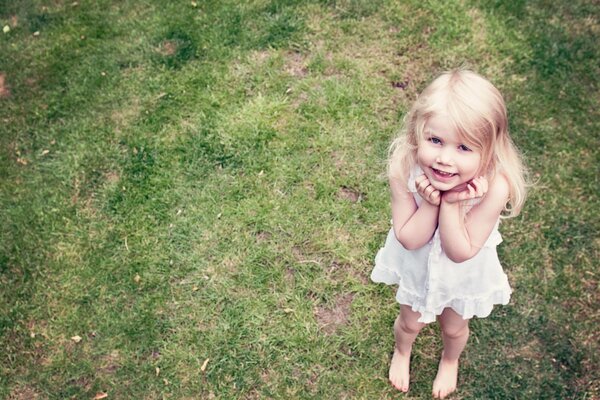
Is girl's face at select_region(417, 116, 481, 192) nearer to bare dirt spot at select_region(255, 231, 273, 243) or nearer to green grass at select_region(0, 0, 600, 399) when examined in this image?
green grass at select_region(0, 0, 600, 399)

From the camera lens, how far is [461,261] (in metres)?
2.24

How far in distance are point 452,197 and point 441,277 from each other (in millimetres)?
430

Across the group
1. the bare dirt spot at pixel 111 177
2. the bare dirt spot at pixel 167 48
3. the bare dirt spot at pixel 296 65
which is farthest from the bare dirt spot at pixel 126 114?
the bare dirt spot at pixel 296 65

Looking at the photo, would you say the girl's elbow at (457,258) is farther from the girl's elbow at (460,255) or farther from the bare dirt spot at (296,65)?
the bare dirt spot at (296,65)

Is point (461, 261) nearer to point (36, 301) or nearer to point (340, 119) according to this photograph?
point (340, 119)

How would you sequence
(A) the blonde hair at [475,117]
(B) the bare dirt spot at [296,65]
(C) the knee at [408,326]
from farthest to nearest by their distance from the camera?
(B) the bare dirt spot at [296,65] → (C) the knee at [408,326] → (A) the blonde hair at [475,117]

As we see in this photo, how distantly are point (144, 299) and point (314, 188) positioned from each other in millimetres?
1290

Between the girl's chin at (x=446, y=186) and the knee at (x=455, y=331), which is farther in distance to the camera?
the knee at (x=455, y=331)

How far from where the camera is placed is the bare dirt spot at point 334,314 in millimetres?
3383

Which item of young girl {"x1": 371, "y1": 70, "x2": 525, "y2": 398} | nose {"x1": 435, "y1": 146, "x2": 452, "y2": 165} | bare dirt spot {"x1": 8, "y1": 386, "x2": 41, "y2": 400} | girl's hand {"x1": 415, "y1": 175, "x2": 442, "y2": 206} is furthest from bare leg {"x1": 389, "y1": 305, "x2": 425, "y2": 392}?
bare dirt spot {"x1": 8, "y1": 386, "x2": 41, "y2": 400}

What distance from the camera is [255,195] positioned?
12.8ft

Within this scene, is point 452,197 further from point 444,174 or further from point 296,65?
point 296,65

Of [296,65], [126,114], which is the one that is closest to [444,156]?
[296,65]

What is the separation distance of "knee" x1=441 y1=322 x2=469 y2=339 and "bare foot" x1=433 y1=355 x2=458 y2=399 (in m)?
0.29
